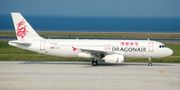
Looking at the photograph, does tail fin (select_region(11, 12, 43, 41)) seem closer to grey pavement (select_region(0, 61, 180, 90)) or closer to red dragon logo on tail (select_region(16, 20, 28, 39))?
red dragon logo on tail (select_region(16, 20, 28, 39))

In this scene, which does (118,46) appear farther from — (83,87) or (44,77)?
(83,87)

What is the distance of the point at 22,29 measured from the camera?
46000 millimetres

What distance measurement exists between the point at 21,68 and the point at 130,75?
36.5ft

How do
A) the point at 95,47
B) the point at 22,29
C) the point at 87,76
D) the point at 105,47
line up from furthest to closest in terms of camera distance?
the point at 22,29
the point at 95,47
the point at 105,47
the point at 87,76

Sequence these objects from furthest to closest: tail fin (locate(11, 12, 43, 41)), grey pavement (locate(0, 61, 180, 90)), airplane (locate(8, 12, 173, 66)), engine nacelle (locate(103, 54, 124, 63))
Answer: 1. tail fin (locate(11, 12, 43, 41))
2. airplane (locate(8, 12, 173, 66))
3. engine nacelle (locate(103, 54, 124, 63))
4. grey pavement (locate(0, 61, 180, 90))

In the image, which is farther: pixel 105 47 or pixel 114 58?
pixel 105 47

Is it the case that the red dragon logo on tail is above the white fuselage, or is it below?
above

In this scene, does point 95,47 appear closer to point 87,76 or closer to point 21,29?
point 21,29

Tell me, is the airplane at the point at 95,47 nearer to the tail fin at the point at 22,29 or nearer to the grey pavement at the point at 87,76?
the tail fin at the point at 22,29

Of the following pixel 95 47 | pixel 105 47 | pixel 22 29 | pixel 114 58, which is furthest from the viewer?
pixel 22 29

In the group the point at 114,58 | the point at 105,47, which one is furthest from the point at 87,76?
the point at 105,47

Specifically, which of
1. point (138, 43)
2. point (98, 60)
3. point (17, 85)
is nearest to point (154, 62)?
point (138, 43)

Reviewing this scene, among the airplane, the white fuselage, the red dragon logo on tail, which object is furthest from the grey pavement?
the red dragon logo on tail

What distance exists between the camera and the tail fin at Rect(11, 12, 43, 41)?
45.8 m
